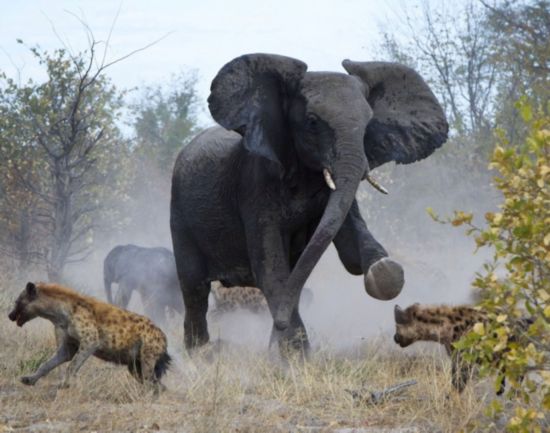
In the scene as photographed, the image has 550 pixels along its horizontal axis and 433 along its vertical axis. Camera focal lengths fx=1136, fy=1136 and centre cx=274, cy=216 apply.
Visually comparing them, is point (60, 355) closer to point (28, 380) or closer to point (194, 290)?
point (28, 380)

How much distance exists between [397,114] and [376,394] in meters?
3.51

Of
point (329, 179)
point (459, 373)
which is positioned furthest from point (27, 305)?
point (459, 373)

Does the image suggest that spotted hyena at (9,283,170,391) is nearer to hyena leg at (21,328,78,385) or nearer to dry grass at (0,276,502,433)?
hyena leg at (21,328,78,385)

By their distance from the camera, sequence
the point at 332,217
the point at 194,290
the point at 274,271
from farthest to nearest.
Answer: the point at 194,290 → the point at 274,271 → the point at 332,217

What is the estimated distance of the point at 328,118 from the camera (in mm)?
8711

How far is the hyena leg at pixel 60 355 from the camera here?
778 cm

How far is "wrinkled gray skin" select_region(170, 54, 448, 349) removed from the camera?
859 cm

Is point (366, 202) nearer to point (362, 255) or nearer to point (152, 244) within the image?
point (152, 244)

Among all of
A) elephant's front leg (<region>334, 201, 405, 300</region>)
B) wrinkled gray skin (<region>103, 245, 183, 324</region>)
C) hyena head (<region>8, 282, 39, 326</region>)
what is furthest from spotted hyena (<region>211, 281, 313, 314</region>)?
→ hyena head (<region>8, 282, 39, 326</region>)

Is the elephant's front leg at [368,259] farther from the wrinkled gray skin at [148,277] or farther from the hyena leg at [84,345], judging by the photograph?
the wrinkled gray skin at [148,277]

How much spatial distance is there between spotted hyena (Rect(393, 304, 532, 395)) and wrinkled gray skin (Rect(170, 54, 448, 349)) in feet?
1.98

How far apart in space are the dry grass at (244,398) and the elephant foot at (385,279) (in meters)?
0.51

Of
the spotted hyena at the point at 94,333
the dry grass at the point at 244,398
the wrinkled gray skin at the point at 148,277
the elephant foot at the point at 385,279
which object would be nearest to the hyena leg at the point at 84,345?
the spotted hyena at the point at 94,333

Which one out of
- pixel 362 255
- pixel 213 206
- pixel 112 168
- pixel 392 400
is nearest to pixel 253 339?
pixel 213 206
